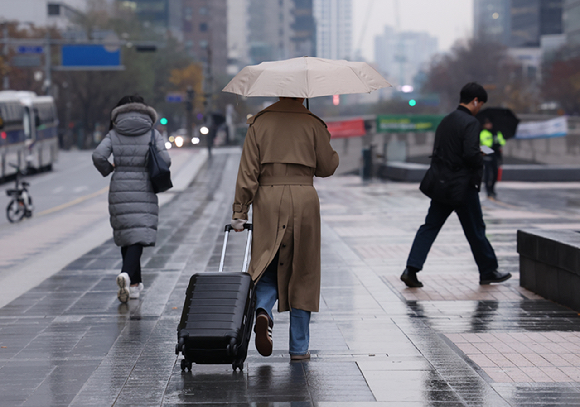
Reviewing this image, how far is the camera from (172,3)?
156625mm

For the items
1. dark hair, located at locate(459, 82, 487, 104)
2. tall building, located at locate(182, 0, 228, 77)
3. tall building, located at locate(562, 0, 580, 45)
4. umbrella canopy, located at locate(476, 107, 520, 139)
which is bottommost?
umbrella canopy, located at locate(476, 107, 520, 139)

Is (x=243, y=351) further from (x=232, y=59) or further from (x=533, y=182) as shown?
(x=232, y=59)

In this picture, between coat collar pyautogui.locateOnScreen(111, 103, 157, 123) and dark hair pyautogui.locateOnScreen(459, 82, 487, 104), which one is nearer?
coat collar pyautogui.locateOnScreen(111, 103, 157, 123)

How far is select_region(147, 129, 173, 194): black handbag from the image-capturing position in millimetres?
7492

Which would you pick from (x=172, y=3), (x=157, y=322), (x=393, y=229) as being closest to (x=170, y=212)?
(x=393, y=229)

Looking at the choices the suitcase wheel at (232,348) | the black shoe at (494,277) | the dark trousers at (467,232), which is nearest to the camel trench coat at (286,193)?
the suitcase wheel at (232,348)

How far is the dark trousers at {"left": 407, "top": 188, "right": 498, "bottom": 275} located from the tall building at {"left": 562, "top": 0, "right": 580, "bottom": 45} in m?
101

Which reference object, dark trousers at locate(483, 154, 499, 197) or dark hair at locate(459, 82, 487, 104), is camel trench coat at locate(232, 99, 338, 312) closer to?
dark hair at locate(459, 82, 487, 104)

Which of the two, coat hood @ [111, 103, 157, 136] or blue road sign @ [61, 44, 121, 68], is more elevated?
blue road sign @ [61, 44, 121, 68]

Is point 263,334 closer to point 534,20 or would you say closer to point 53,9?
point 53,9

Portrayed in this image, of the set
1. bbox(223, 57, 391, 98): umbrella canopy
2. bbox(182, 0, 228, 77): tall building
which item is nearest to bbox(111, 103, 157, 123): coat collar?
bbox(223, 57, 391, 98): umbrella canopy

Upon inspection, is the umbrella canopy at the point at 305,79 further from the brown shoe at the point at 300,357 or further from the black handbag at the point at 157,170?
the black handbag at the point at 157,170

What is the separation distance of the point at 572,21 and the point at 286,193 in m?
111

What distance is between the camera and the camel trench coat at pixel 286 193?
5.26 metres
